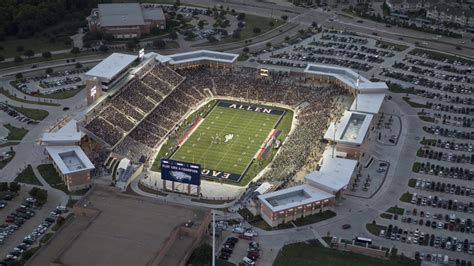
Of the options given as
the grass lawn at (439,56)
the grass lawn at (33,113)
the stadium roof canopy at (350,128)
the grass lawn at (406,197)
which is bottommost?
the grass lawn at (33,113)

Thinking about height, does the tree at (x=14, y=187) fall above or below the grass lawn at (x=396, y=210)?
below

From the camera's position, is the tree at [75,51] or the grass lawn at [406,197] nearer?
the grass lawn at [406,197]

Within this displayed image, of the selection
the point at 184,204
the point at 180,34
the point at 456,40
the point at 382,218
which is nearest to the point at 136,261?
the point at 184,204

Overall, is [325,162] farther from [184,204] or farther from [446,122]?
[446,122]

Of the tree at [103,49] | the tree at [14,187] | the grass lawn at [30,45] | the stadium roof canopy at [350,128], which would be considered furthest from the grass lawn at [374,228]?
the grass lawn at [30,45]

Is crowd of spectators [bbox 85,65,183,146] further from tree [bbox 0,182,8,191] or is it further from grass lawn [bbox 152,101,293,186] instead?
tree [bbox 0,182,8,191]

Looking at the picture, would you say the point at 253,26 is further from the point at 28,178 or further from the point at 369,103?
the point at 28,178

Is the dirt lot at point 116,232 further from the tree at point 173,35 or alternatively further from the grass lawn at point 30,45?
the tree at point 173,35
